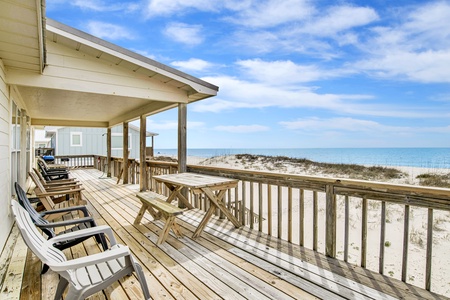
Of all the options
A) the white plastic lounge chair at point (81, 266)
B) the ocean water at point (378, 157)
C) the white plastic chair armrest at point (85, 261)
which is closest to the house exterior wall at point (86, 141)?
the ocean water at point (378, 157)

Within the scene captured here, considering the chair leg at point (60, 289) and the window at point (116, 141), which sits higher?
the window at point (116, 141)

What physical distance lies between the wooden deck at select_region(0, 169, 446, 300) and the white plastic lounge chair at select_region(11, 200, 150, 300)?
34 cm

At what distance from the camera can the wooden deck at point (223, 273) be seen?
77.9 inches

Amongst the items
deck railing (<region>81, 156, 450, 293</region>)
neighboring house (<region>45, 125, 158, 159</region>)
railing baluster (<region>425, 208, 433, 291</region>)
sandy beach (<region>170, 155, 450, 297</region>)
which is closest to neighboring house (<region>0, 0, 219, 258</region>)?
deck railing (<region>81, 156, 450, 293</region>)

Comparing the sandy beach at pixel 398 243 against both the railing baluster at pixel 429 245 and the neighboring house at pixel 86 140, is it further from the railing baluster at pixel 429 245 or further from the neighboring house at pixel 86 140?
the neighboring house at pixel 86 140

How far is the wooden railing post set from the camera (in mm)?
2578

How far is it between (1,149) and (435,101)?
5472 centimetres

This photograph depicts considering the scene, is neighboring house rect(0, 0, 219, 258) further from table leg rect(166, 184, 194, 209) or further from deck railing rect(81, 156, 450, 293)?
deck railing rect(81, 156, 450, 293)

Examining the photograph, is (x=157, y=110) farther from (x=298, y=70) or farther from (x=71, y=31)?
(x=298, y=70)

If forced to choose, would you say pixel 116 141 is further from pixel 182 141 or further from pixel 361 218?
pixel 361 218

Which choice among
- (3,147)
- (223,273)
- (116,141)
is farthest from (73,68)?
(116,141)

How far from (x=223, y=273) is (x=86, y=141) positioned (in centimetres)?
1722

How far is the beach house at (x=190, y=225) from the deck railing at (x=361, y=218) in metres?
0.02

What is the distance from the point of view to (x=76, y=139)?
16062 mm
